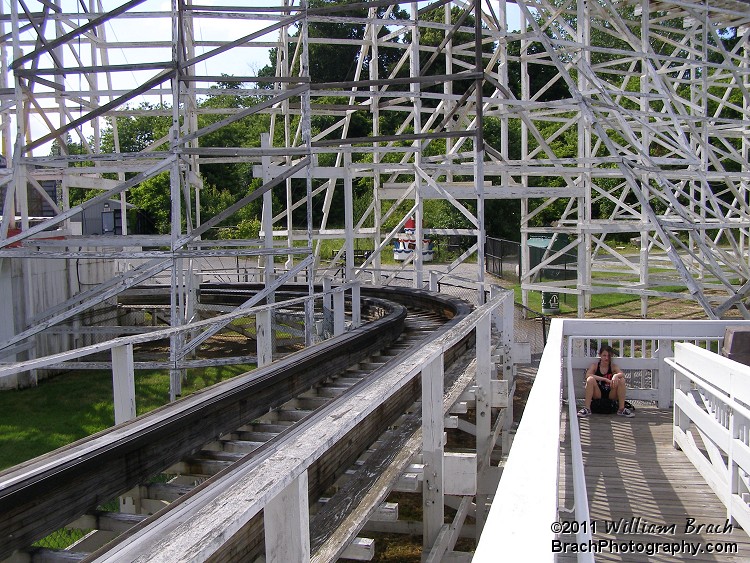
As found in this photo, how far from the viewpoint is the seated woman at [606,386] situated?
7.26 meters

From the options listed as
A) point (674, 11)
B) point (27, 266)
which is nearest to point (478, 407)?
point (27, 266)

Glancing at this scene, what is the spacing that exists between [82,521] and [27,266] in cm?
987

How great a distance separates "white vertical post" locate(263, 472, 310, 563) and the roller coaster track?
0.16 metres

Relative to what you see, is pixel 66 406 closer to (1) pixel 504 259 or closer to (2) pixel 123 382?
Answer: (2) pixel 123 382

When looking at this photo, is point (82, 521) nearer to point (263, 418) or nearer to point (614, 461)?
point (263, 418)

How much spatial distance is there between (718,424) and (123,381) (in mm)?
3716

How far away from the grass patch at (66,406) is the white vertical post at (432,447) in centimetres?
581

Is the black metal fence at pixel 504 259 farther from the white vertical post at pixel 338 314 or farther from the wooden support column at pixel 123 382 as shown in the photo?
the wooden support column at pixel 123 382

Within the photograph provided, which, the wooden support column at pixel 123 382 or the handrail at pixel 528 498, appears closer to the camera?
the handrail at pixel 528 498

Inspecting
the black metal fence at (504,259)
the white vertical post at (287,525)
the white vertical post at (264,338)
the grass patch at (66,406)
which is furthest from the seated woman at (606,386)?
Answer: the black metal fence at (504,259)

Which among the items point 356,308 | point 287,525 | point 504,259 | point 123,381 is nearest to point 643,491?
point 123,381

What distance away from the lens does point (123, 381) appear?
5.45m

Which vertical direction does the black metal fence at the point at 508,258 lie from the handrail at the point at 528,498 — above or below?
below

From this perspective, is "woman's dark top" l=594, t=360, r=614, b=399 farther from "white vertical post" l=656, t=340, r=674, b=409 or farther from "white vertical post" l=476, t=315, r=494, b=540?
"white vertical post" l=476, t=315, r=494, b=540
